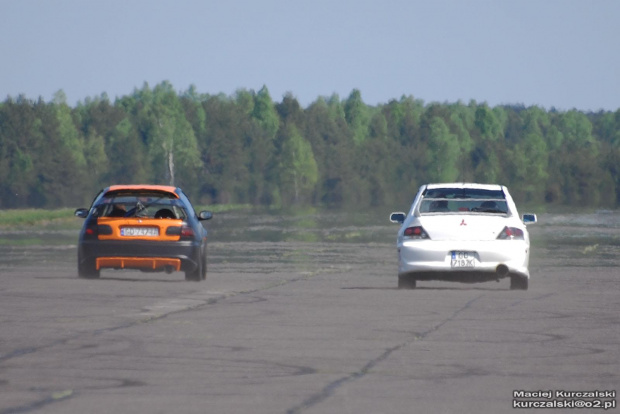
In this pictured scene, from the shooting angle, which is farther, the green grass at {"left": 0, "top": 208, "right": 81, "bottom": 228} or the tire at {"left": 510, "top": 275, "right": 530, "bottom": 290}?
the green grass at {"left": 0, "top": 208, "right": 81, "bottom": 228}

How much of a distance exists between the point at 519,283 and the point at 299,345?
27.4 ft

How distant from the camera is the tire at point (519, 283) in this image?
1961cm

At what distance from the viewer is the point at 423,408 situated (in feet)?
27.9

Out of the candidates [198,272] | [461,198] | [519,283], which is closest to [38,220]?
[198,272]

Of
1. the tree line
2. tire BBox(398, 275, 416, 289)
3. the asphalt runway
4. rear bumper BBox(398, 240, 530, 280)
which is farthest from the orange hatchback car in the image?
the tree line

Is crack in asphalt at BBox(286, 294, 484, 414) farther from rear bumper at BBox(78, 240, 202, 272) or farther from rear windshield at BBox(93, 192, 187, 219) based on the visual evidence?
rear windshield at BBox(93, 192, 187, 219)

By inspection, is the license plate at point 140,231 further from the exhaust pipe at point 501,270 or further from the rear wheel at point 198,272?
the exhaust pipe at point 501,270

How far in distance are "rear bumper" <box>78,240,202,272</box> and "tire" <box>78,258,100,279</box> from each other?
0.24 ft

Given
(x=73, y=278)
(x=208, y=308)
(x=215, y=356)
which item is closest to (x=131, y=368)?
(x=215, y=356)

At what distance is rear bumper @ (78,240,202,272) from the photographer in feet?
68.1

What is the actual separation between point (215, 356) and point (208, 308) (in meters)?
4.85

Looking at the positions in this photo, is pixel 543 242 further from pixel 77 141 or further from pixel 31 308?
pixel 77 141

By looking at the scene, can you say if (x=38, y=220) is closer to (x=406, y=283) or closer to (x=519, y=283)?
(x=406, y=283)

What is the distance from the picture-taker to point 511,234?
19.3 metres
